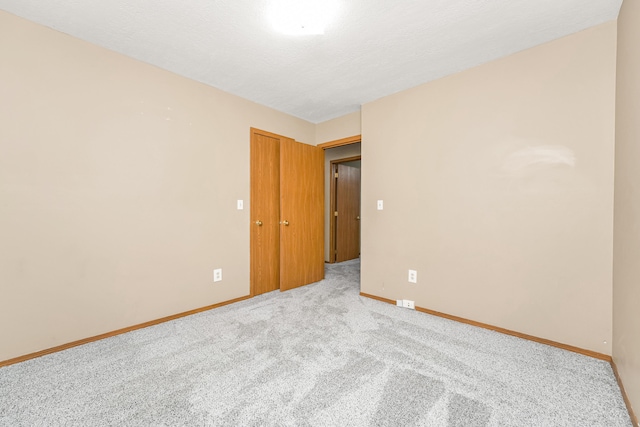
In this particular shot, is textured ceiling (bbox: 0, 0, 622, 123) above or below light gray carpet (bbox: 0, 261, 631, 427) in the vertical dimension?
above

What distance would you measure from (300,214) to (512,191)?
92.2 inches

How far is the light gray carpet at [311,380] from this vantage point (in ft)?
4.32

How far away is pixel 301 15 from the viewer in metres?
1.73

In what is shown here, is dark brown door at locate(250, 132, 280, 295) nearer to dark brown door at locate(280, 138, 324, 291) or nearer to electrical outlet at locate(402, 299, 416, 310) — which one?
dark brown door at locate(280, 138, 324, 291)

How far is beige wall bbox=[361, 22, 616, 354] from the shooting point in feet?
6.07

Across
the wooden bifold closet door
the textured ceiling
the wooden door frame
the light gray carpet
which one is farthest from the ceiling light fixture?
the wooden door frame

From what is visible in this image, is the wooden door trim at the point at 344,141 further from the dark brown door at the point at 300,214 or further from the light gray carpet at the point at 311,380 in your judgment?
the light gray carpet at the point at 311,380

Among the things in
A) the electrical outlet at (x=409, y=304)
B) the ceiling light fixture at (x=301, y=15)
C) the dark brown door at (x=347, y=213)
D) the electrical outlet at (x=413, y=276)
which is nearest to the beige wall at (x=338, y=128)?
the dark brown door at (x=347, y=213)


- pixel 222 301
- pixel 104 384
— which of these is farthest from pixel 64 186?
pixel 222 301

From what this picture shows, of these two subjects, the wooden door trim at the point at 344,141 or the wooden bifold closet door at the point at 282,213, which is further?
the wooden door trim at the point at 344,141

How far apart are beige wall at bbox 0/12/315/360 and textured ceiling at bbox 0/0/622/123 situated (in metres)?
0.28

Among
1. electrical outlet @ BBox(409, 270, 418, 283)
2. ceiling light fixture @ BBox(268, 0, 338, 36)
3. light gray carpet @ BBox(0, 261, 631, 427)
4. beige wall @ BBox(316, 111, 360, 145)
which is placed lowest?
light gray carpet @ BBox(0, 261, 631, 427)

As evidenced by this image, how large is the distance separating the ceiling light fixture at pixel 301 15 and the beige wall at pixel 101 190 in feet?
4.32

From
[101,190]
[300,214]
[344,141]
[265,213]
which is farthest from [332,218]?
[101,190]
